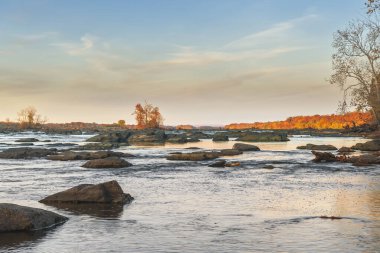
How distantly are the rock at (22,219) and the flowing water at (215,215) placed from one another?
0.46 meters

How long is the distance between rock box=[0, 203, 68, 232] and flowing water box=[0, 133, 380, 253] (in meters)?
0.46

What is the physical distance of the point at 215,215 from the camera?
1551 cm

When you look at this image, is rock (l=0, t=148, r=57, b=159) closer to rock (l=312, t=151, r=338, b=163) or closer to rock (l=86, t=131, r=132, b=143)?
rock (l=312, t=151, r=338, b=163)

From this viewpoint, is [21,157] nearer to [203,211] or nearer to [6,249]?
Answer: [203,211]

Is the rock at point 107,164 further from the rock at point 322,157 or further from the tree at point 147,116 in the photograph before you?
the tree at point 147,116

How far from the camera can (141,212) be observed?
52.9ft

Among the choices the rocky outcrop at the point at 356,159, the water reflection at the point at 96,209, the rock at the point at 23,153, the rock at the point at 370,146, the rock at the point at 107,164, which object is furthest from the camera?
the rock at the point at 370,146

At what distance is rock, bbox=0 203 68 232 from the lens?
13078mm

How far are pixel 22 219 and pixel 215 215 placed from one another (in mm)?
6043

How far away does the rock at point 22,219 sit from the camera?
13078 mm

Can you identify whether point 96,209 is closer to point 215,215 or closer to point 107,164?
point 215,215

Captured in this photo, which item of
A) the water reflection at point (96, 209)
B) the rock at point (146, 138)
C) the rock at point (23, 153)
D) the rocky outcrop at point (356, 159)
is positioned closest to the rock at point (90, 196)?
the water reflection at point (96, 209)

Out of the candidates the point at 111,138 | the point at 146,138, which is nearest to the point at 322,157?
the point at 111,138

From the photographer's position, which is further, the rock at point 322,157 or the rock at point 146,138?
the rock at point 146,138
